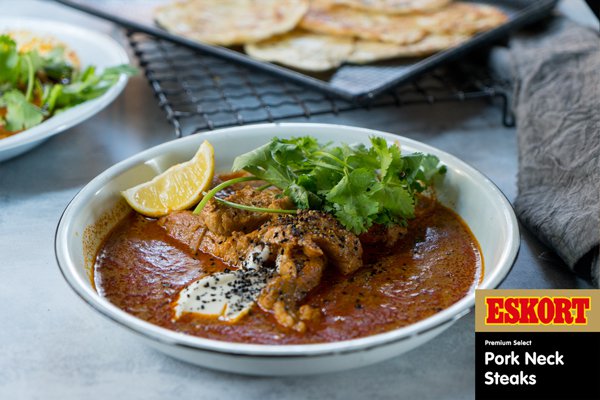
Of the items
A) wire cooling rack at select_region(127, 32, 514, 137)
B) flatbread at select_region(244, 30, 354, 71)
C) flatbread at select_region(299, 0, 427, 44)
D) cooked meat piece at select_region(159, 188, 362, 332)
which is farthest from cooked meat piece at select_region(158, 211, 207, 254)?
flatbread at select_region(299, 0, 427, 44)

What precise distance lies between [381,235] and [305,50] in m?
1.95

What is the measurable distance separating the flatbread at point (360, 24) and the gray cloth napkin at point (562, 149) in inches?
28.0

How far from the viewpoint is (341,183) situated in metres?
2.67

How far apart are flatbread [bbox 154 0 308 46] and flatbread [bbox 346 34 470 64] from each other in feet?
1.80

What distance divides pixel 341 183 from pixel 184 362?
86cm

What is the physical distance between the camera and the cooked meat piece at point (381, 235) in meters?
2.80

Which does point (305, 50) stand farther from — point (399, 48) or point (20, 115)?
point (20, 115)

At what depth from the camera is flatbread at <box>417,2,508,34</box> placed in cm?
456

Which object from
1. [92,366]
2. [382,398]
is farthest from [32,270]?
[382,398]

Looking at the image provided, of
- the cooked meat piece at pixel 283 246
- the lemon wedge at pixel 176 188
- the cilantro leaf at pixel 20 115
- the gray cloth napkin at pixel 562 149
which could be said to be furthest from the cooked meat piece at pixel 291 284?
the cilantro leaf at pixel 20 115

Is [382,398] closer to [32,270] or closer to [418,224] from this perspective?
[418,224]

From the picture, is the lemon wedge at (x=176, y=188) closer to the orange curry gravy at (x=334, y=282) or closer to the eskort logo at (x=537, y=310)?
the orange curry gravy at (x=334, y=282)

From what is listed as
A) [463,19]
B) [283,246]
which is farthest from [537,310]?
[463,19]

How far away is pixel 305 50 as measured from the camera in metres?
4.42
